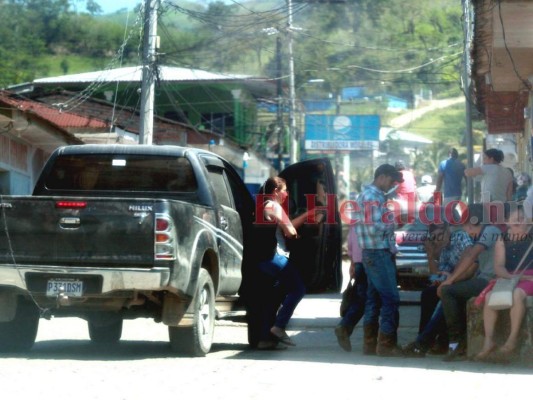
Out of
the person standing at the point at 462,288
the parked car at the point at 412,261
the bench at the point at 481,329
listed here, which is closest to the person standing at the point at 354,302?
the person standing at the point at 462,288

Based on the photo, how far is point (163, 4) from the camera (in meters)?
26.3

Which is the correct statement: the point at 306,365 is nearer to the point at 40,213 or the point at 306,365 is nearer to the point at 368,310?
the point at 368,310

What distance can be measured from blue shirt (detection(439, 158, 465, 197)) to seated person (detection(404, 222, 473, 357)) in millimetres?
8459

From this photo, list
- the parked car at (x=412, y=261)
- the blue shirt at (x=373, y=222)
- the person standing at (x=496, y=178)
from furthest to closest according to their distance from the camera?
the parked car at (x=412, y=261) < the person standing at (x=496, y=178) < the blue shirt at (x=373, y=222)

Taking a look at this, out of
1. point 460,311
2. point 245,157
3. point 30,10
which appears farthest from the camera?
point 30,10

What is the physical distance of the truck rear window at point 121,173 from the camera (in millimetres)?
11688

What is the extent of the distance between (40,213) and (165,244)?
122 cm

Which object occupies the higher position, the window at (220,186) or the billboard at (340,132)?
the billboard at (340,132)

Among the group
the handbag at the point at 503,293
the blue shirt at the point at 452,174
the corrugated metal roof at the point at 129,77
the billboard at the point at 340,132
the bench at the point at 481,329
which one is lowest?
the bench at the point at 481,329

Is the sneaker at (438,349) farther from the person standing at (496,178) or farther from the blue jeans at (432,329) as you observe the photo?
the person standing at (496,178)

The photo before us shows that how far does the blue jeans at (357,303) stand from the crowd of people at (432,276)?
1cm

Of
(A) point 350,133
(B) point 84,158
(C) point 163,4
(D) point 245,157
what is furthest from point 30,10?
(B) point 84,158

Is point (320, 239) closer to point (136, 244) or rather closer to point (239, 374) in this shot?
point (136, 244)

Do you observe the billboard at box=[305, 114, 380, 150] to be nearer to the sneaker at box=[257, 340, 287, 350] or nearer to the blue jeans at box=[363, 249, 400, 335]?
the sneaker at box=[257, 340, 287, 350]
